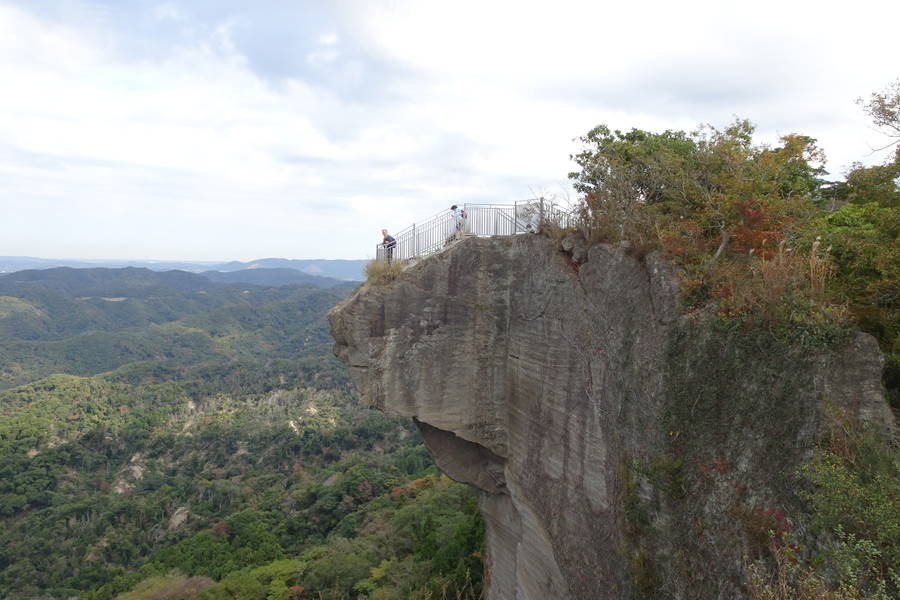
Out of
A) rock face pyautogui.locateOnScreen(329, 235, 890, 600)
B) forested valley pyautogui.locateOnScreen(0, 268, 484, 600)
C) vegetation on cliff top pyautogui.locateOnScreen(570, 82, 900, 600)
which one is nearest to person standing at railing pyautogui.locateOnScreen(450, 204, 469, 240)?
rock face pyautogui.locateOnScreen(329, 235, 890, 600)

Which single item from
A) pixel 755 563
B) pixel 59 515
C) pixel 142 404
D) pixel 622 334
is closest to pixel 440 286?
pixel 622 334

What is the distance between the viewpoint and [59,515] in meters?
58.9

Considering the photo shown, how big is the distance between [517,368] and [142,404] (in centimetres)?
10516

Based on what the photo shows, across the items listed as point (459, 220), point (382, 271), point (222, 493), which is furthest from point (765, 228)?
point (222, 493)

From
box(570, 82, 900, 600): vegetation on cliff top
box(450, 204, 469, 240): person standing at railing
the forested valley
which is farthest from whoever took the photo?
the forested valley

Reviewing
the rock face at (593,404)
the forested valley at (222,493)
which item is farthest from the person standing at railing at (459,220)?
the forested valley at (222,493)

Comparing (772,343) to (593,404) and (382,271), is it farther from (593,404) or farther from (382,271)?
(382,271)

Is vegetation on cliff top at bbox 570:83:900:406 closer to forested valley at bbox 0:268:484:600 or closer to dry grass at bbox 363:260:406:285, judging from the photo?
dry grass at bbox 363:260:406:285

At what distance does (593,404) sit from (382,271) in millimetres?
6577

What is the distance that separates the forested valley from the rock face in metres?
8.57

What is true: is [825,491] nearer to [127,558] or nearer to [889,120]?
[889,120]

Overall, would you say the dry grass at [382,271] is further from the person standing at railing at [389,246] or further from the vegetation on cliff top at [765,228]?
the vegetation on cliff top at [765,228]

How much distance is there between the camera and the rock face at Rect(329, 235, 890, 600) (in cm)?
646

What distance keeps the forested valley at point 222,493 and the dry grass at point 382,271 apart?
11.8 metres
